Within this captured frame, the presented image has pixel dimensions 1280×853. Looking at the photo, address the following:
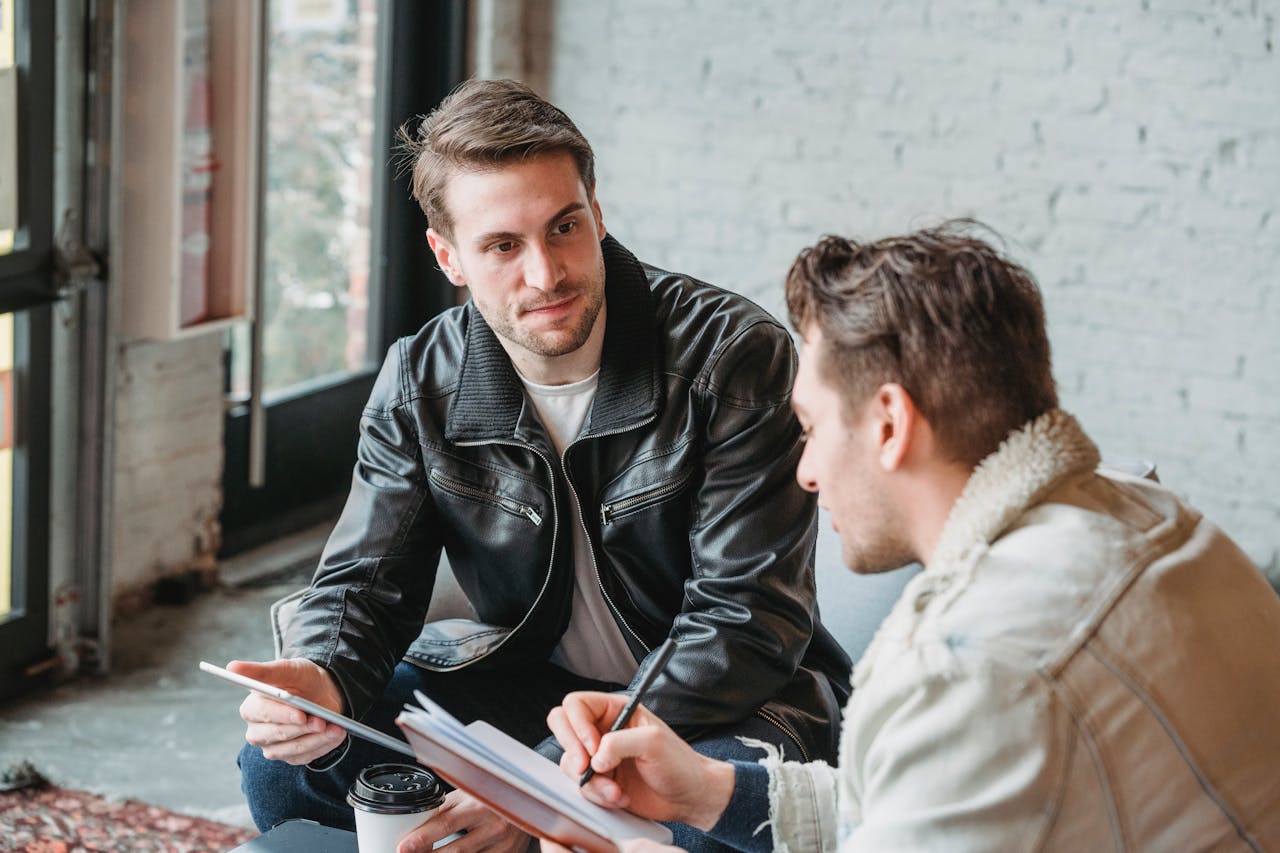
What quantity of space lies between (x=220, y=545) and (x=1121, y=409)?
7.74ft

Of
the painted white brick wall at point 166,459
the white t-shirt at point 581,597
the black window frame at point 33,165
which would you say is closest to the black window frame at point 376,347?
the painted white brick wall at point 166,459

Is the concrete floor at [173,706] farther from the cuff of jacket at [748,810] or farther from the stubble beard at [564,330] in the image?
the cuff of jacket at [748,810]

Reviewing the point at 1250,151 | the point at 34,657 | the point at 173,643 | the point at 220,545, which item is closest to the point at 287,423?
the point at 220,545

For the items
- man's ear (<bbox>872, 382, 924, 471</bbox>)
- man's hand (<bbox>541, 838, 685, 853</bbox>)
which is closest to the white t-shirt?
man's hand (<bbox>541, 838, 685, 853</bbox>)

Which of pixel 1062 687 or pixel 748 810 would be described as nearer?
pixel 1062 687

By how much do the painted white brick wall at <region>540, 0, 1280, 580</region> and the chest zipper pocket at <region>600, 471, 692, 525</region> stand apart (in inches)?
84.1

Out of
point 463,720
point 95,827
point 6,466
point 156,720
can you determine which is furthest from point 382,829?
point 6,466

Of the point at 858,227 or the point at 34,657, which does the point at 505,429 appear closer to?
the point at 34,657

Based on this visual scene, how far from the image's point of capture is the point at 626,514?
1920mm

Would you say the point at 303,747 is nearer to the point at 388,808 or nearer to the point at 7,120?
the point at 388,808

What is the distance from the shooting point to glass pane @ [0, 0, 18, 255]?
9.23ft

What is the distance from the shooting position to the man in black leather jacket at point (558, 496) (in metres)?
1.87

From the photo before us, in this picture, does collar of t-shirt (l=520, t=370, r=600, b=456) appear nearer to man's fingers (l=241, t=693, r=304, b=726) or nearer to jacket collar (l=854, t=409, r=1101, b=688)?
man's fingers (l=241, t=693, r=304, b=726)

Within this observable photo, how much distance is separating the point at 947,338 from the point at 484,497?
900mm
